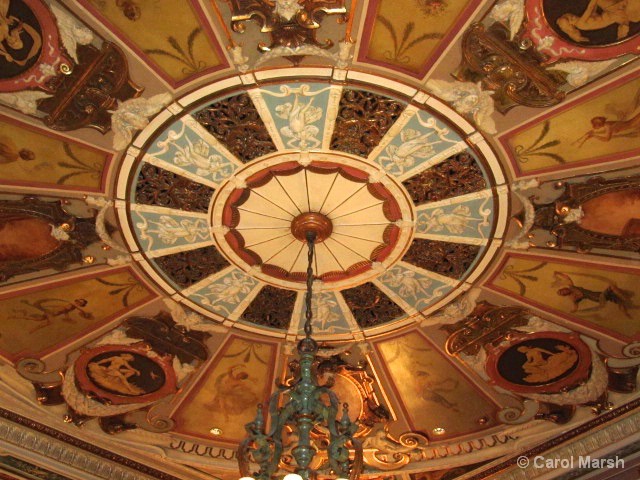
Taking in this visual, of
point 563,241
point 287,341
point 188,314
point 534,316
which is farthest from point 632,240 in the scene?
point 188,314

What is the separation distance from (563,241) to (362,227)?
70.8 inches

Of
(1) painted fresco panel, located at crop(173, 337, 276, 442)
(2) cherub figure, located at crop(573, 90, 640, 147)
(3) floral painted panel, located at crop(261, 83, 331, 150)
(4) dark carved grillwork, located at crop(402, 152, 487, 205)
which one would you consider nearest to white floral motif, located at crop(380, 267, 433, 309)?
(4) dark carved grillwork, located at crop(402, 152, 487, 205)

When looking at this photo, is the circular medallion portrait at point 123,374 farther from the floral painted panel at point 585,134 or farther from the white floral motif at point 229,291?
the floral painted panel at point 585,134

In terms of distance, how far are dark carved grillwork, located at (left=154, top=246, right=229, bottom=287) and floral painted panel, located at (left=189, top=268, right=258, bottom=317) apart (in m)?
0.10

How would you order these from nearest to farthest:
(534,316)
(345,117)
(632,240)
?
(345,117)
(632,240)
(534,316)

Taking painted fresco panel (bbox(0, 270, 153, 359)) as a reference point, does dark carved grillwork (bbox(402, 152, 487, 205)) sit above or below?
above

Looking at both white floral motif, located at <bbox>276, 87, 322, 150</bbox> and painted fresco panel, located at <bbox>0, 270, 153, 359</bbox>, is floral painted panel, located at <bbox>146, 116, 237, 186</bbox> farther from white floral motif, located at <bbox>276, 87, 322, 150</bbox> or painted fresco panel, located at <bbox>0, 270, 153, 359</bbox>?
painted fresco panel, located at <bbox>0, 270, 153, 359</bbox>

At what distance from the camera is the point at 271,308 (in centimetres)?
712

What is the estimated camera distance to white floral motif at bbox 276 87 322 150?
5.44 m

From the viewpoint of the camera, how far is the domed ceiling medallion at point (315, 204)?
18.1ft

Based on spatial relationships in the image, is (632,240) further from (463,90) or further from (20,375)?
(20,375)

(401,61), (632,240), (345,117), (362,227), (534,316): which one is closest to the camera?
(401,61)

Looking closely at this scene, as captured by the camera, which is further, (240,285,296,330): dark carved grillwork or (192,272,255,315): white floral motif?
(240,285,296,330): dark carved grillwork

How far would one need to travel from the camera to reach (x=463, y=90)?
5.23 metres
